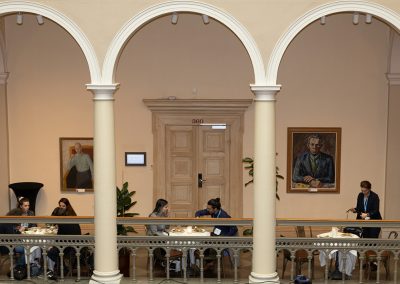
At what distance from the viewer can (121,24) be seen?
32.6 ft

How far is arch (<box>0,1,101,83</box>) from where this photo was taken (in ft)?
32.7

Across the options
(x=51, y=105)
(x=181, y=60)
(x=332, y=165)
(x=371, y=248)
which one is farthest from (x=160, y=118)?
(x=371, y=248)

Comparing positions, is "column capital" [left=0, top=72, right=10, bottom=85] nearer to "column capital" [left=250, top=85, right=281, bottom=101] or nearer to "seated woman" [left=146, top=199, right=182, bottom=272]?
"seated woman" [left=146, top=199, right=182, bottom=272]

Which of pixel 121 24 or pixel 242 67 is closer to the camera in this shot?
pixel 121 24

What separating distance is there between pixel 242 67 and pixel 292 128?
1925 mm

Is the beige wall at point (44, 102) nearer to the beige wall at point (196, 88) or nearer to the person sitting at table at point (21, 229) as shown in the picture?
the beige wall at point (196, 88)

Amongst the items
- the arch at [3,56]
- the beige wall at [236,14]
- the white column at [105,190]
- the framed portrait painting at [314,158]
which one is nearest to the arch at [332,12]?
the beige wall at [236,14]

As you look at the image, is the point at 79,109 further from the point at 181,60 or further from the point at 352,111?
the point at 352,111

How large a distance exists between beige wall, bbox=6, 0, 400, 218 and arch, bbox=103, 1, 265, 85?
5.82m

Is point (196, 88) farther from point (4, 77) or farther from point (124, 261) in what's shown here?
point (124, 261)

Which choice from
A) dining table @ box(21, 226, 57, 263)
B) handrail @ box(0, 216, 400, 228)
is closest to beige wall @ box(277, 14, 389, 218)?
handrail @ box(0, 216, 400, 228)

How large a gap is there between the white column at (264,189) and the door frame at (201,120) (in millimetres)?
5571

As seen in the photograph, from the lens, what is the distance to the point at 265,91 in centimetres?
994

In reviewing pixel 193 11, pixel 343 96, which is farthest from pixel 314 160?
pixel 193 11
